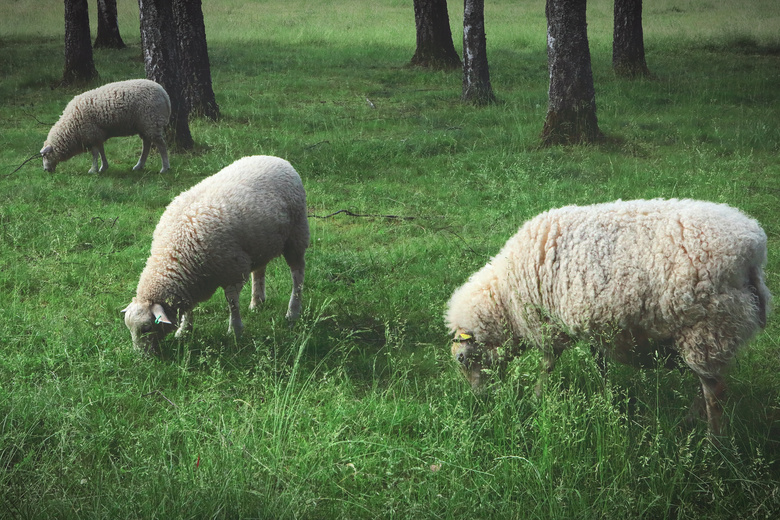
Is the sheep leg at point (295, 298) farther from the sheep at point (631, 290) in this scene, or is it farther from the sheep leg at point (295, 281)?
the sheep at point (631, 290)

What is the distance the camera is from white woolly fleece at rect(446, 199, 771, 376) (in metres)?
3.22

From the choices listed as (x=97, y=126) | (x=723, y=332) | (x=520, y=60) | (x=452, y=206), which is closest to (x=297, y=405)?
(x=723, y=332)

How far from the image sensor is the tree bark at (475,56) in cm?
1184

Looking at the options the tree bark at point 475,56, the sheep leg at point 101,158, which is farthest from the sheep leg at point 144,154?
the tree bark at point 475,56

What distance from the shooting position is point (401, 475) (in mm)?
3217

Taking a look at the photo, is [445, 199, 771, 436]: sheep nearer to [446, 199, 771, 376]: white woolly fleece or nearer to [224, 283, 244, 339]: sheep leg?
[446, 199, 771, 376]: white woolly fleece

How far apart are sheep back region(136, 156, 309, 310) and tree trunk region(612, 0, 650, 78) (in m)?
11.3

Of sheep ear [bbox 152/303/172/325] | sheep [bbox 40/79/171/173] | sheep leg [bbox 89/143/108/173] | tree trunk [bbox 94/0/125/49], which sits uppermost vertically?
tree trunk [bbox 94/0/125/49]

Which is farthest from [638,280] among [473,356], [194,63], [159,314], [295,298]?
[194,63]

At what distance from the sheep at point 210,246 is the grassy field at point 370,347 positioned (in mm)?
226

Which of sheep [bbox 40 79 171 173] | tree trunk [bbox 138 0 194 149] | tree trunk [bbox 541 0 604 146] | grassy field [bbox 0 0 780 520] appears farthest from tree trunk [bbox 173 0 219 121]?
tree trunk [bbox 541 0 604 146]

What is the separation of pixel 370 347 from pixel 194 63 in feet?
27.3

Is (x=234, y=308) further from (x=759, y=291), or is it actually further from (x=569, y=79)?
(x=569, y=79)

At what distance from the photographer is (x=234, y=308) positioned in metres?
4.88
